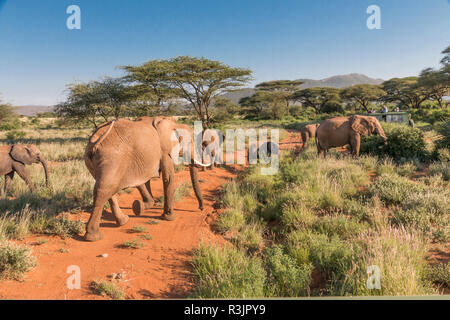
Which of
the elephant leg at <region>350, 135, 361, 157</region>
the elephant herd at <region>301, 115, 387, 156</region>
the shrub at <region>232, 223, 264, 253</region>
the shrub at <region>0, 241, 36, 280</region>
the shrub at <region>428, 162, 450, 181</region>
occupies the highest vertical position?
the elephant herd at <region>301, 115, 387, 156</region>

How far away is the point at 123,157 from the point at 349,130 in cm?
868

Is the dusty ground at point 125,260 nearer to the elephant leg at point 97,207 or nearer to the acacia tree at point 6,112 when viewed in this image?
the elephant leg at point 97,207

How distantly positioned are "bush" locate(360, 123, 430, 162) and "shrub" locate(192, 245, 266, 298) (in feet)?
27.4

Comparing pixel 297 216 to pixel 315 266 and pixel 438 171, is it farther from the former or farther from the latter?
pixel 438 171

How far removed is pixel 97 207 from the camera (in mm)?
3494

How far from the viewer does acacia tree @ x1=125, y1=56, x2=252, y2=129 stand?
18.4 m

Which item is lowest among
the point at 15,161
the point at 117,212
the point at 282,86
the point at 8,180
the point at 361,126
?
the point at 117,212

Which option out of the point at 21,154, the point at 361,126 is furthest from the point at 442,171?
the point at 21,154

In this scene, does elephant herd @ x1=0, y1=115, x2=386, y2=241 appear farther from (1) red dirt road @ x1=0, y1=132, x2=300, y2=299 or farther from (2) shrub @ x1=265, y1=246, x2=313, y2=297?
(2) shrub @ x1=265, y1=246, x2=313, y2=297

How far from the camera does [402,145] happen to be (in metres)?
8.95

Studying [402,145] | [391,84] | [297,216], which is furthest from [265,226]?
[391,84]

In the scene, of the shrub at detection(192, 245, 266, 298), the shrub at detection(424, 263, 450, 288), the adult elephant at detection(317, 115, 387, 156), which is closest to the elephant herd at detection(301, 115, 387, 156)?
the adult elephant at detection(317, 115, 387, 156)

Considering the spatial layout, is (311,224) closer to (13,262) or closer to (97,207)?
(97,207)
